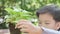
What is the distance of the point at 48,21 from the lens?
5.74 ft

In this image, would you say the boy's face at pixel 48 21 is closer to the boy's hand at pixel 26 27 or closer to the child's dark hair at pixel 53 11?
the child's dark hair at pixel 53 11

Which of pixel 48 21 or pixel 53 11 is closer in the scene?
pixel 48 21

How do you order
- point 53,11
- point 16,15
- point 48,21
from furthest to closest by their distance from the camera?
1. point 53,11
2. point 48,21
3. point 16,15

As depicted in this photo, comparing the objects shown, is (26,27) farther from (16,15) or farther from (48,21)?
(48,21)

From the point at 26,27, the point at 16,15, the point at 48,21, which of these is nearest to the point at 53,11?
the point at 48,21

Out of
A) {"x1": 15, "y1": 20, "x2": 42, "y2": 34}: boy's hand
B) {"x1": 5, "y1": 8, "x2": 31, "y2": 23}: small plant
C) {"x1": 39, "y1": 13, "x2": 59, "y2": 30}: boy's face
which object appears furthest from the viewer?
{"x1": 39, "y1": 13, "x2": 59, "y2": 30}: boy's face

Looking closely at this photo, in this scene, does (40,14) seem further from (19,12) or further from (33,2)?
(33,2)

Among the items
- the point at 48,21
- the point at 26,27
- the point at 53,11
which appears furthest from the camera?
the point at 53,11

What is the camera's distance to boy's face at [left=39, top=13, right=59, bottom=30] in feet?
5.56

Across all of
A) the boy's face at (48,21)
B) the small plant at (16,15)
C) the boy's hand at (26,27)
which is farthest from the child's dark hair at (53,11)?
the boy's hand at (26,27)

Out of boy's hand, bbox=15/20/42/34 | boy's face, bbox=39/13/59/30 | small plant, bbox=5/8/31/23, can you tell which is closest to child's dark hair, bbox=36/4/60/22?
boy's face, bbox=39/13/59/30

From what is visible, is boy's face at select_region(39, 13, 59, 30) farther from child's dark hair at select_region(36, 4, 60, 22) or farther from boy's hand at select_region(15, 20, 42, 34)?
boy's hand at select_region(15, 20, 42, 34)

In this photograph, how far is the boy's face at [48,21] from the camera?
169 centimetres

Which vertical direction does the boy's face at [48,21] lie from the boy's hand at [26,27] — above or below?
below
